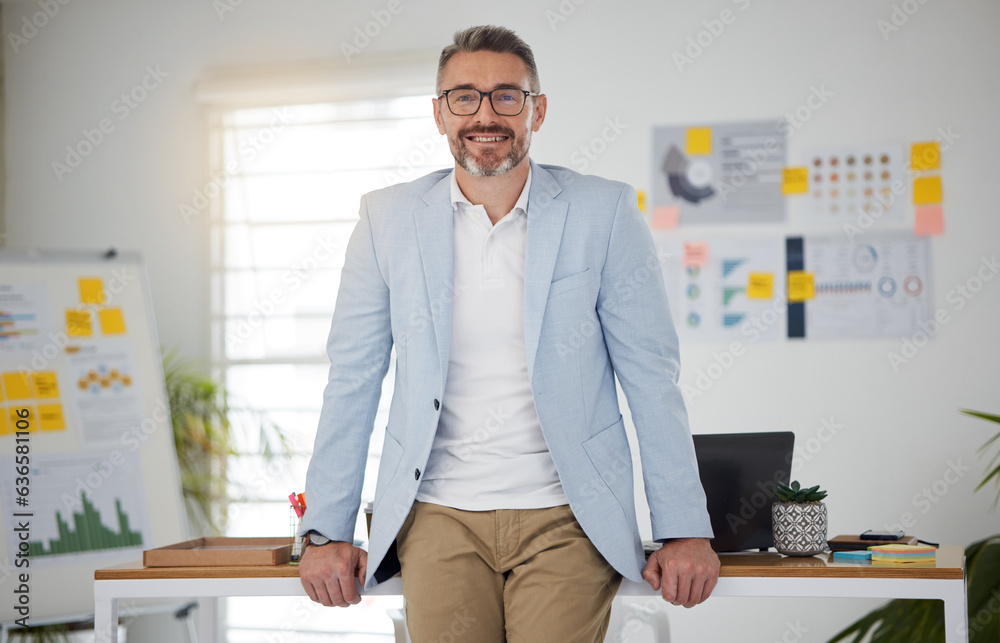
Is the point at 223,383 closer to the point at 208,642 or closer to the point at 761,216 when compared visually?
the point at 208,642

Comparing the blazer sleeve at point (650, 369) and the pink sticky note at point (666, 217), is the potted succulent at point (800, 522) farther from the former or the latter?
the pink sticky note at point (666, 217)

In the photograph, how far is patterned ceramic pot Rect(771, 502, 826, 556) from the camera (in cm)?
168

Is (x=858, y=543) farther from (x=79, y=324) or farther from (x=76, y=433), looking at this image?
(x=79, y=324)

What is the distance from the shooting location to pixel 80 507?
2.97 metres

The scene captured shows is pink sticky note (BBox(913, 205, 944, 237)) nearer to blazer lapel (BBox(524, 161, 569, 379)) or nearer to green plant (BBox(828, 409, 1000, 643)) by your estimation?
green plant (BBox(828, 409, 1000, 643))

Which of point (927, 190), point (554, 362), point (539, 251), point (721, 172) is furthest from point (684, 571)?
point (927, 190)

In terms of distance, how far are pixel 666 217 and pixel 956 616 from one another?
2.01 m

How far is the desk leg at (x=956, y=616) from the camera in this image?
4.84ft

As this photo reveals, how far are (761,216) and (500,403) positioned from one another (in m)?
1.99

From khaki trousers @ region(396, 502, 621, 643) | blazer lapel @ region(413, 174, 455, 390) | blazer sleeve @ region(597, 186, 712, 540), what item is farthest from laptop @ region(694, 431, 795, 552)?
blazer lapel @ region(413, 174, 455, 390)

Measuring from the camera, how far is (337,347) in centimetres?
167

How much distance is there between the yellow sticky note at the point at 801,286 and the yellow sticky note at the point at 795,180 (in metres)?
0.29

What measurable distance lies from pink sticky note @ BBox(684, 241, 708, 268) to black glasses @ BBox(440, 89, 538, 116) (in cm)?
173

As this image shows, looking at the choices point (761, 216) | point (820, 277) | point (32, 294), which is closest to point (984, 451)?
point (820, 277)
